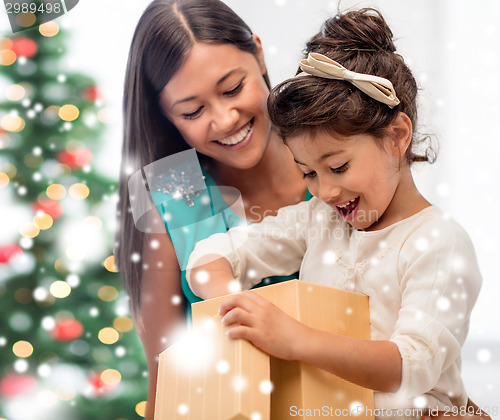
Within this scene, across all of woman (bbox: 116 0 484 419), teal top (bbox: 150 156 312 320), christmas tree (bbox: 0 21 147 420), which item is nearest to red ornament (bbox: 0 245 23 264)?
christmas tree (bbox: 0 21 147 420)

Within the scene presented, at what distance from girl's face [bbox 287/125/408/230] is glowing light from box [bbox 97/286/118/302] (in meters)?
0.94

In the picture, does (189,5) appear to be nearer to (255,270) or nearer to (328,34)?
(328,34)

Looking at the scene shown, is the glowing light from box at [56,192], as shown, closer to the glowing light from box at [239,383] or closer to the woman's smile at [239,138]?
the woman's smile at [239,138]

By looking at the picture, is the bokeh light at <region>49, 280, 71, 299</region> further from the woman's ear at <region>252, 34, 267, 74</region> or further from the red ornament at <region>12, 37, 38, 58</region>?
the woman's ear at <region>252, 34, 267, 74</region>

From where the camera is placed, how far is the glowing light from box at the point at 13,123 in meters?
1.73

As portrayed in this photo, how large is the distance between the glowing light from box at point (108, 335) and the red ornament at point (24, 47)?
838 mm

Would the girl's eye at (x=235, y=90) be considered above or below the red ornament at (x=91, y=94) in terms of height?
above

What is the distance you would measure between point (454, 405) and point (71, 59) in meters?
1.40

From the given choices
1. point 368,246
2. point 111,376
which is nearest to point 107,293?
point 111,376

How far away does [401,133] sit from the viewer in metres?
0.98

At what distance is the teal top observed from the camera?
4.00ft

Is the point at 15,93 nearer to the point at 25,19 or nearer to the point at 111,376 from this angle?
the point at 25,19

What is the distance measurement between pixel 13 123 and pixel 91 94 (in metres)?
0.24

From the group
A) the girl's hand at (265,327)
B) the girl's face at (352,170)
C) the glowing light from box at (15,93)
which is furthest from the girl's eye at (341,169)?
the glowing light from box at (15,93)
